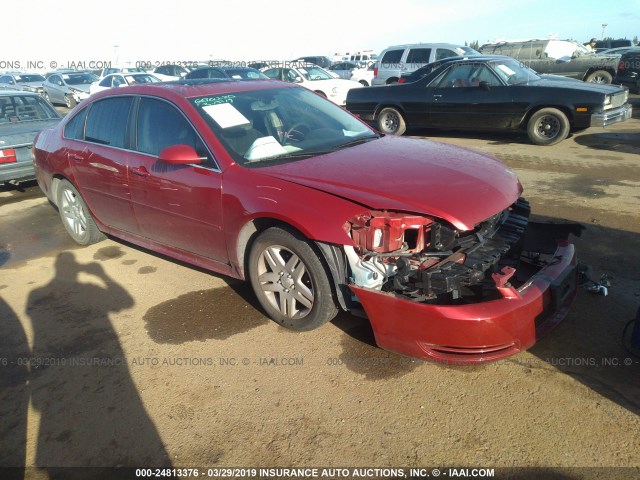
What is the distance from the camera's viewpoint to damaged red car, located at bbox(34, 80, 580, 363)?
2.84 metres

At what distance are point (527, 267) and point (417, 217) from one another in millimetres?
1187

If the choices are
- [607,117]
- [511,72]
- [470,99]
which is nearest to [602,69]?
[511,72]

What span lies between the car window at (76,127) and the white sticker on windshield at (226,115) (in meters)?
1.88

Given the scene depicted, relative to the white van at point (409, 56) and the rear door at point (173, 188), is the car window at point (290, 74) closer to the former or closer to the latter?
the white van at point (409, 56)

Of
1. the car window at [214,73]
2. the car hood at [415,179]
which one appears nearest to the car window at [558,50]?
the car window at [214,73]

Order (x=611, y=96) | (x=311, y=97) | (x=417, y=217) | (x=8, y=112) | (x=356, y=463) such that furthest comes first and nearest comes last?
(x=611, y=96), (x=8, y=112), (x=311, y=97), (x=417, y=217), (x=356, y=463)

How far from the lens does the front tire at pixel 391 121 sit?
427 inches

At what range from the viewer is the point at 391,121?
36.3ft

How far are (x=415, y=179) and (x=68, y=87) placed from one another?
2225 centimetres

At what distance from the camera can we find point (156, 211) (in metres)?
4.14

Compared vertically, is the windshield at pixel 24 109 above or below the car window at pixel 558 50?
below

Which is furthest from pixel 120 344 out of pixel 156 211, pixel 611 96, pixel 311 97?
pixel 611 96

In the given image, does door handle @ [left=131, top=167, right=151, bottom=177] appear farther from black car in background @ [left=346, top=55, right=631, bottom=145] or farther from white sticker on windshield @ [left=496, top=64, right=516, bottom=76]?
white sticker on windshield @ [left=496, top=64, right=516, bottom=76]

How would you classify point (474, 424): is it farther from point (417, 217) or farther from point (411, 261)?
point (417, 217)
